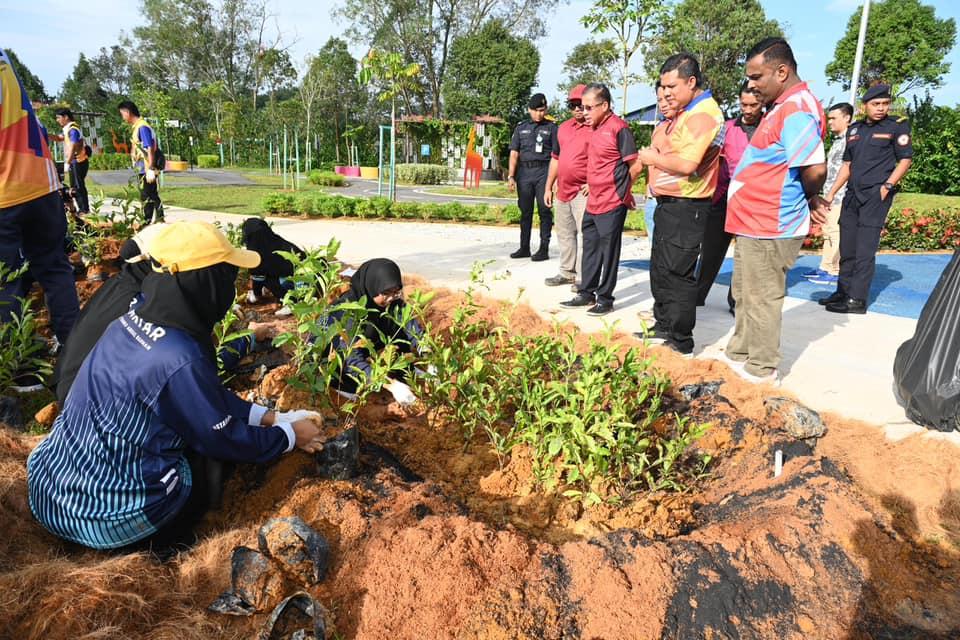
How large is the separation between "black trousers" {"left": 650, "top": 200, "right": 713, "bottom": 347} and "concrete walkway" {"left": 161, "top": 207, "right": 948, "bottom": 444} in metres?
0.31

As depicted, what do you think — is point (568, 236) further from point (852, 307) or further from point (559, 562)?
point (559, 562)

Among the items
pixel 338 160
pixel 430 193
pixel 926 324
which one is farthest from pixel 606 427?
pixel 338 160

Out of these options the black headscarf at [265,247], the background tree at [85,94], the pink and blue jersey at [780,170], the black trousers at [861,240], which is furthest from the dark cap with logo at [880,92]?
the background tree at [85,94]

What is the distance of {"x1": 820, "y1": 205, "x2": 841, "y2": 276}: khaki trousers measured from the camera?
6.77 m

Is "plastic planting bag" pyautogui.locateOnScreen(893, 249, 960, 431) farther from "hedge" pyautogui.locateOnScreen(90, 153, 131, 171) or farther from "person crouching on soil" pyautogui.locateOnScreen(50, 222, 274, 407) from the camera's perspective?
"hedge" pyautogui.locateOnScreen(90, 153, 131, 171)

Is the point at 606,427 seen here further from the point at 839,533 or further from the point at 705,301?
the point at 705,301

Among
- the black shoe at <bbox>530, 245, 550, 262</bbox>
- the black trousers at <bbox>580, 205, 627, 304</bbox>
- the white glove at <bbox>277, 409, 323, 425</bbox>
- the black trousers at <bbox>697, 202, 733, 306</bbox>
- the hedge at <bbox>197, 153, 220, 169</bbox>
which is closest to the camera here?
the white glove at <bbox>277, 409, 323, 425</bbox>

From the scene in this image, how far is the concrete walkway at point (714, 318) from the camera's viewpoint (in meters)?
3.43

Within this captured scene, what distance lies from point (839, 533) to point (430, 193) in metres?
20.9

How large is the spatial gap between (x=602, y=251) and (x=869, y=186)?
8.72 ft

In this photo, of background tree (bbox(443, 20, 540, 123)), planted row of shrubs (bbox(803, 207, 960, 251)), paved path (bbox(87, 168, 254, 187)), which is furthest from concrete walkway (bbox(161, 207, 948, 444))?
background tree (bbox(443, 20, 540, 123))

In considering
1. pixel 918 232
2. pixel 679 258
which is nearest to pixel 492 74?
pixel 918 232

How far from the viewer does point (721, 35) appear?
121ft

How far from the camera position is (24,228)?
3.58 meters
